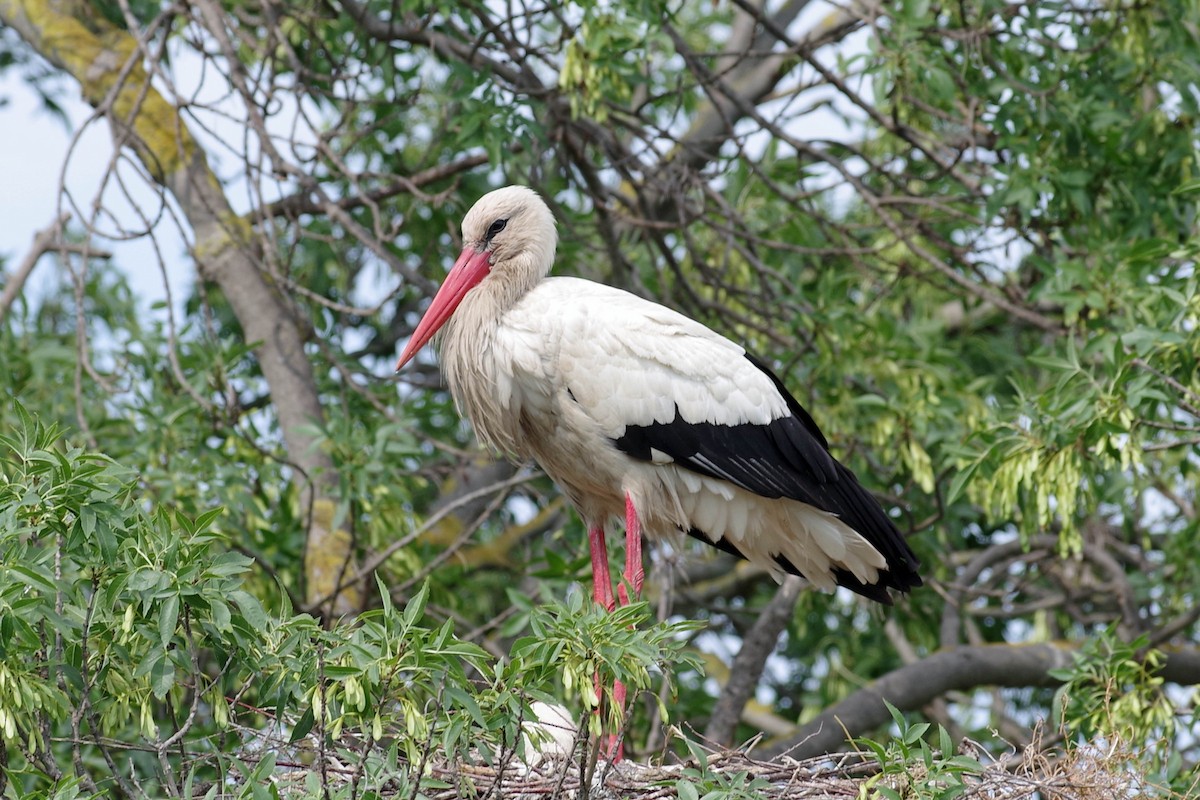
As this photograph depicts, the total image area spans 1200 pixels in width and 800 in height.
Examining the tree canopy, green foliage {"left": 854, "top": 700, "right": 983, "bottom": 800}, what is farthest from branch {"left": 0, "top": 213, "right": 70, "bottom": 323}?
green foliage {"left": 854, "top": 700, "right": 983, "bottom": 800}

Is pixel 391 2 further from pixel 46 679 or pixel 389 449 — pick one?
pixel 46 679

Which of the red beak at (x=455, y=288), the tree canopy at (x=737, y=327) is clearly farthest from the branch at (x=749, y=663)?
the red beak at (x=455, y=288)

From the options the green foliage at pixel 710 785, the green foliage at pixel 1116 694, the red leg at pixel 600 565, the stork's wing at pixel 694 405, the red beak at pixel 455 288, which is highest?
the red beak at pixel 455 288

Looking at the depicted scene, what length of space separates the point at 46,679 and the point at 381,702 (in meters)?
0.83

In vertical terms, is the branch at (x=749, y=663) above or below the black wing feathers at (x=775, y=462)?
below

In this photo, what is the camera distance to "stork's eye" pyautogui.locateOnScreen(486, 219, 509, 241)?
16.6 ft

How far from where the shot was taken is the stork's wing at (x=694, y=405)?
4688mm

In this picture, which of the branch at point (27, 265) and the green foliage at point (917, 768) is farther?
the branch at point (27, 265)

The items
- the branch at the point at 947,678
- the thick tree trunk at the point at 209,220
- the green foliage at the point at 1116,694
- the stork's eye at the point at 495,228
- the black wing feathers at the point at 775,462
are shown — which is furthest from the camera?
the branch at the point at 947,678

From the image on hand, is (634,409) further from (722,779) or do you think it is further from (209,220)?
(209,220)

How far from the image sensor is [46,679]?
339 cm

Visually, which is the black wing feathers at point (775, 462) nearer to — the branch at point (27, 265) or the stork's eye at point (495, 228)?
the stork's eye at point (495, 228)

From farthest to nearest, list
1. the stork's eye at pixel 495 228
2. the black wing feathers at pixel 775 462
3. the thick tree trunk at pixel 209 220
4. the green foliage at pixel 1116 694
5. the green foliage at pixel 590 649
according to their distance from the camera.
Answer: the thick tree trunk at pixel 209 220
the stork's eye at pixel 495 228
the green foliage at pixel 1116 694
the black wing feathers at pixel 775 462
the green foliage at pixel 590 649

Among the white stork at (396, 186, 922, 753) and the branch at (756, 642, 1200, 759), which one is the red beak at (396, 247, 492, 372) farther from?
the branch at (756, 642, 1200, 759)
